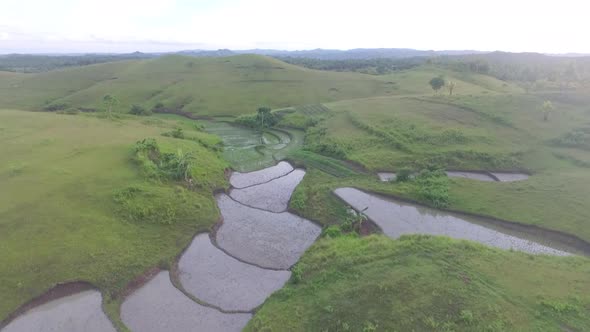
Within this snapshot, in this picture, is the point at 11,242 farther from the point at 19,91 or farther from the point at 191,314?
the point at 19,91

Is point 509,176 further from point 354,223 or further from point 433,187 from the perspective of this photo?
point 354,223

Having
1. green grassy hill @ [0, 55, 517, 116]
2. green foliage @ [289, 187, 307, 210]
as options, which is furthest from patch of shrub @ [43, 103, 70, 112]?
green foliage @ [289, 187, 307, 210]

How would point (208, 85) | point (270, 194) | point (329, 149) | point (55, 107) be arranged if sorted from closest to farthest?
point (270, 194) < point (329, 149) < point (55, 107) < point (208, 85)

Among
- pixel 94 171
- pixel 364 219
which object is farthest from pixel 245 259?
pixel 94 171

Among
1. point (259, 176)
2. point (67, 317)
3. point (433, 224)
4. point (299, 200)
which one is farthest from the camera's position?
point (259, 176)

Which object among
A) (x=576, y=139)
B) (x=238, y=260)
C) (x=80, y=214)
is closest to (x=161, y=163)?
(x=80, y=214)

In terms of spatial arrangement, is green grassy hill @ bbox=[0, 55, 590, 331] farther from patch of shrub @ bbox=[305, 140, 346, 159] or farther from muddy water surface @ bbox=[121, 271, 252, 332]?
muddy water surface @ bbox=[121, 271, 252, 332]
